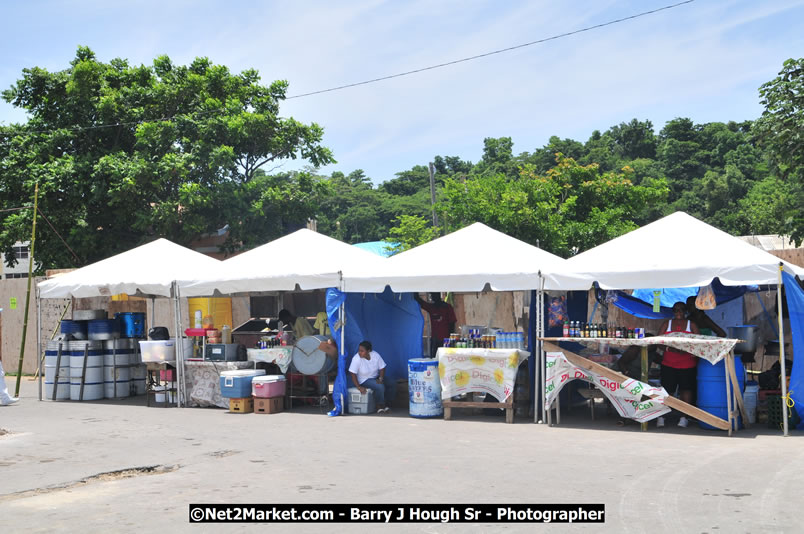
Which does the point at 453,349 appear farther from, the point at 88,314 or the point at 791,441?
the point at 88,314

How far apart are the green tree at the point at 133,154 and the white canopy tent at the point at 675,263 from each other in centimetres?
1544

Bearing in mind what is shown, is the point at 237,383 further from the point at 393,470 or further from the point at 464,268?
the point at 393,470

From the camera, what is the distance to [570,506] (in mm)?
6711

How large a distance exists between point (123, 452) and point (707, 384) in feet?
25.7

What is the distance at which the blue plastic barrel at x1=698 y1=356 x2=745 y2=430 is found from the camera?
10703 millimetres

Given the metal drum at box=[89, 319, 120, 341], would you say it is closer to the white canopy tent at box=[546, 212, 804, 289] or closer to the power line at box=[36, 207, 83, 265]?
the power line at box=[36, 207, 83, 265]

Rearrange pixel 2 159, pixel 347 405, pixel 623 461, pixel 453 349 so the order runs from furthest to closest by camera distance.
A: pixel 2 159, pixel 347 405, pixel 453 349, pixel 623 461

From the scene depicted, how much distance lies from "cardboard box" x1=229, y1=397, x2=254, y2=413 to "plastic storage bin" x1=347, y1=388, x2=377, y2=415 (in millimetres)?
1937

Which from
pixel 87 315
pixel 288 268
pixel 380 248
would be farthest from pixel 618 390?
pixel 380 248

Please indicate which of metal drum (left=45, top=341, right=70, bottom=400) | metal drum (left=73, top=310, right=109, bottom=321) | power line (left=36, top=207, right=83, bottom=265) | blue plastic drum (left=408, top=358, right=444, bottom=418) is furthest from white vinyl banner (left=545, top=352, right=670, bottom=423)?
power line (left=36, top=207, right=83, bottom=265)

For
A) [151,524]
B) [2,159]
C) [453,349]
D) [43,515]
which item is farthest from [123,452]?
[2,159]

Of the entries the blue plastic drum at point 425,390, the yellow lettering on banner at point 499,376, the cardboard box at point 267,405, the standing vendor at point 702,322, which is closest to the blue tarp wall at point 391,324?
the blue plastic drum at point 425,390

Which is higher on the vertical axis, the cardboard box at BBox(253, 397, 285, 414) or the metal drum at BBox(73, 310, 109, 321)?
the metal drum at BBox(73, 310, 109, 321)

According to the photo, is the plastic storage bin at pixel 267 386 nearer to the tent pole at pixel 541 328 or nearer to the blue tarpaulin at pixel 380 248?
the tent pole at pixel 541 328
